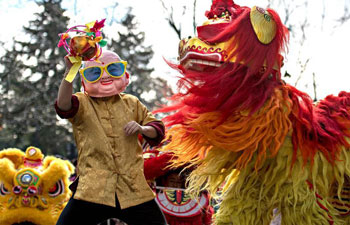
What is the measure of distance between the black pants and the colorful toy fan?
30.6 inches

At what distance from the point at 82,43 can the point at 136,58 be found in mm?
18331

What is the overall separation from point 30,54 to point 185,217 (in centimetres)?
1640

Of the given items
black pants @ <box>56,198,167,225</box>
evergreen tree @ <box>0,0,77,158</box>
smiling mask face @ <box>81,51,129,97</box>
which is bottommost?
evergreen tree @ <box>0,0,77,158</box>

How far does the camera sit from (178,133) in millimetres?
3281

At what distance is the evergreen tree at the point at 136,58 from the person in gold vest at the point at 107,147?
49.1ft

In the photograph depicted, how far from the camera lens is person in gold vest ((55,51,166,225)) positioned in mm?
2898

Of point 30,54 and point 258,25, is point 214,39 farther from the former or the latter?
point 30,54

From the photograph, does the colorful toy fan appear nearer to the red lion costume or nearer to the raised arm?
the raised arm

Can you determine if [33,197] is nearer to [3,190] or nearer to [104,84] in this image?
[3,190]

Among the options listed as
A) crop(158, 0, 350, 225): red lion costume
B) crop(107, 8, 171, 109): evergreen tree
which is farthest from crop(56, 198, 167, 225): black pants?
crop(107, 8, 171, 109): evergreen tree

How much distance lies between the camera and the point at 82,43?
108 inches

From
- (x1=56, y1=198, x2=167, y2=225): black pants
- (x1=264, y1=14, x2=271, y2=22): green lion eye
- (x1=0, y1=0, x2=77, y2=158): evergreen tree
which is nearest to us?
(x1=56, y1=198, x2=167, y2=225): black pants

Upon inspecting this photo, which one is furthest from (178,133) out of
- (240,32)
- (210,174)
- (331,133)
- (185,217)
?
(185,217)

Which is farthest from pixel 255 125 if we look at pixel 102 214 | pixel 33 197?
pixel 33 197
